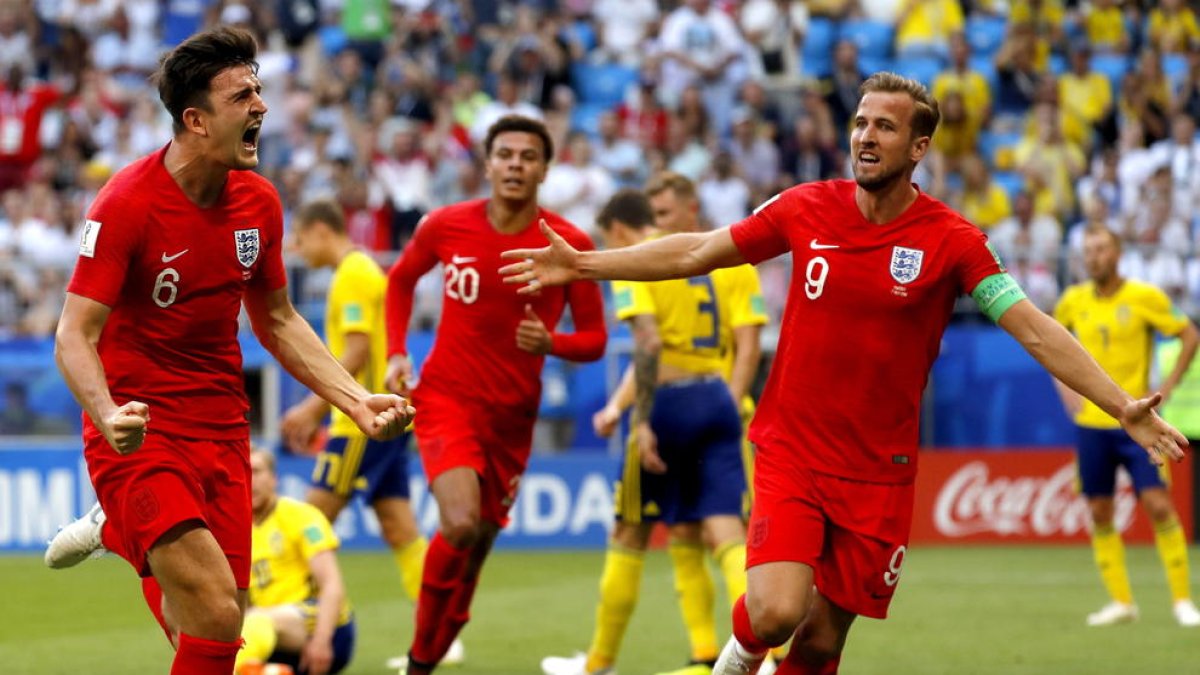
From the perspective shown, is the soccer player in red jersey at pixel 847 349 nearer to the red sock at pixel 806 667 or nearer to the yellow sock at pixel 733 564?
the red sock at pixel 806 667

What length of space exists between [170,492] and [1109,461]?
7.87m

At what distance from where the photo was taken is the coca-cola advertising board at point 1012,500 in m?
17.5

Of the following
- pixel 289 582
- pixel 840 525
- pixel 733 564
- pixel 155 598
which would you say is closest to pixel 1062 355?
pixel 840 525

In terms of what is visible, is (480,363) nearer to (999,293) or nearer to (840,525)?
(840,525)

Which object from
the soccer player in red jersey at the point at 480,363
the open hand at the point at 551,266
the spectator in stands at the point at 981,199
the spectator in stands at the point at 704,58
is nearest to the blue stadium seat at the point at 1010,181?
the spectator in stands at the point at 981,199

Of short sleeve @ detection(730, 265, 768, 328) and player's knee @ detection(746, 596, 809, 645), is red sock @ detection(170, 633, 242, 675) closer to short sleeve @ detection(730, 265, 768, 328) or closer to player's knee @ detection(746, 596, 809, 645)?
player's knee @ detection(746, 596, 809, 645)

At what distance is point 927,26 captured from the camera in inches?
894

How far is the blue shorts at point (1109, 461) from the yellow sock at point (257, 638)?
5.86m

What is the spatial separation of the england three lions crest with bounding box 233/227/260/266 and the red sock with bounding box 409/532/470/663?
2435 mm

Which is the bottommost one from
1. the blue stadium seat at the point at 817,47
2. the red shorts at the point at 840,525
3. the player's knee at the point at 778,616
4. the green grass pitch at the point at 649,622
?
the green grass pitch at the point at 649,622

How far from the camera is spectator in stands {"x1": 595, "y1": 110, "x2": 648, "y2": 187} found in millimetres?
20734

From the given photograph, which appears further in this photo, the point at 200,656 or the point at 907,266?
the point at 907,266

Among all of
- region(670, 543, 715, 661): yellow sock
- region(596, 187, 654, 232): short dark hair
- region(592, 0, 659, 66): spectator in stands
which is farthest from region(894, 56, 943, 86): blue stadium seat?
region(670, 543, 715, 661): yellow sock

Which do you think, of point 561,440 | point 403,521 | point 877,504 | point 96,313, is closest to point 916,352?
point 877,504
